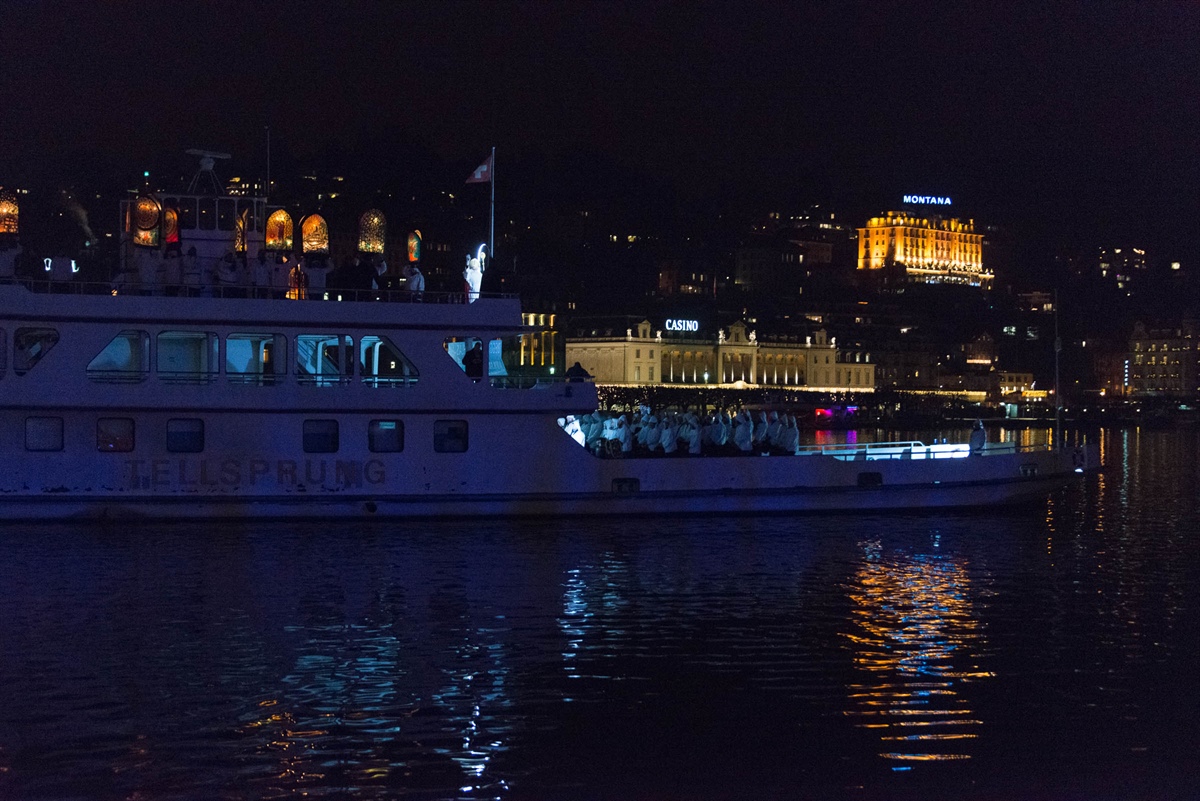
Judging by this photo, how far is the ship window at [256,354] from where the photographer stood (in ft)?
82.2

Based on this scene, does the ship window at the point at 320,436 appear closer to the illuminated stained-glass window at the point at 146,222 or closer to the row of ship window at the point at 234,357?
the row of ship window at the point at 234,357

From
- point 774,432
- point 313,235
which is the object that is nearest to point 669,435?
point 774,432

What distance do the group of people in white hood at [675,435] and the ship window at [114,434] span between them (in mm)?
8174

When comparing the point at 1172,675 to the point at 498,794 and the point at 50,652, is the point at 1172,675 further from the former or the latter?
the point at 50,652

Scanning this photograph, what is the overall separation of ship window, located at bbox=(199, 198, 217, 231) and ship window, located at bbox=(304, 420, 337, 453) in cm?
471

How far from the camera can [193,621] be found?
56.7 ft

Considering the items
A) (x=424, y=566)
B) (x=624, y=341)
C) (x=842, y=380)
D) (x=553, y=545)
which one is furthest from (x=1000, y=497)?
(x=842, y=380)

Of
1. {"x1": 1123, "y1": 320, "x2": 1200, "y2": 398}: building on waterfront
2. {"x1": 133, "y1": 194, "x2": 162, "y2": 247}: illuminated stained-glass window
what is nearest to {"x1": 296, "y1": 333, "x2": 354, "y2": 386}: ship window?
{"x1": 133, "y1": 194, "x2": 162, "y2": 247}: illuminated stained-glass window

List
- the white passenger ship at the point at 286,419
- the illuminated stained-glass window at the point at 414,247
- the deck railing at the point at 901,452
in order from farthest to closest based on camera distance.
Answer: the deck railing at the point at 901,452
the illuminated stained-glass window at the point at 414,247
the white passenger ship at the point at 286,419

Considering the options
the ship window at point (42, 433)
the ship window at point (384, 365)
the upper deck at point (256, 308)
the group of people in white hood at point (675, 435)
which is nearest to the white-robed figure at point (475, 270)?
the upper deck at point (256, 308)

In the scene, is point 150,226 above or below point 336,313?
above

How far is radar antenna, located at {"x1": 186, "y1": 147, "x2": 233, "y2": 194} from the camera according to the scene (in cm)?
2627

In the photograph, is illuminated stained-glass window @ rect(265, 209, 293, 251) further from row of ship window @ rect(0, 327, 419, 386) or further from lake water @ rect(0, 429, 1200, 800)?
lake water @ rect(0, 429, 1200, 800)

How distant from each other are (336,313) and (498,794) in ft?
50.9
